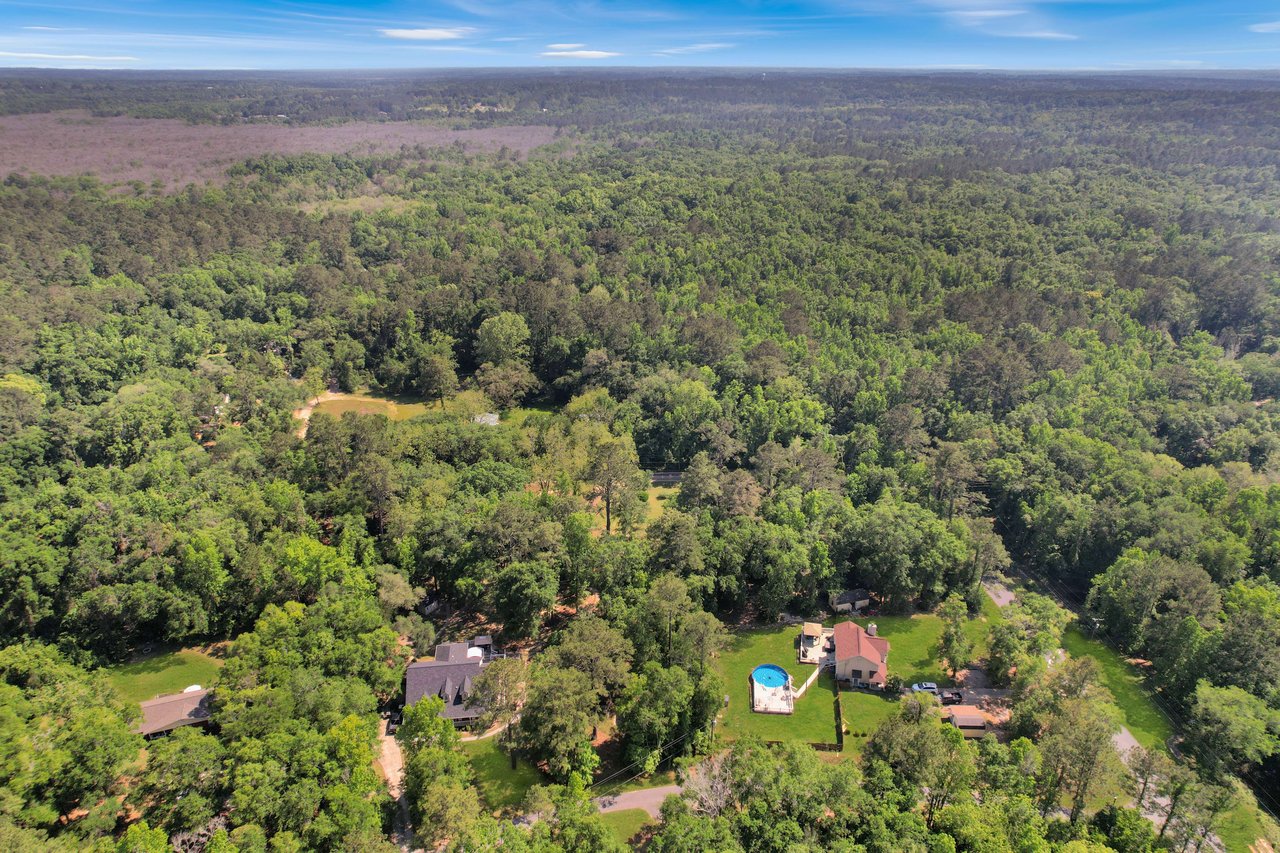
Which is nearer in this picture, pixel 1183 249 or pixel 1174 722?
pixel 1174 722

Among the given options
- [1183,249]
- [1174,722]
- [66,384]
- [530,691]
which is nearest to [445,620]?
[530,691]

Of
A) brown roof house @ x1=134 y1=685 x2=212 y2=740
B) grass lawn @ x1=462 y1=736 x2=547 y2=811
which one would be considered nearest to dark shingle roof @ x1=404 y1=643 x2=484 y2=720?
grass lawn @ x1=462 y1=736 x2=547 y2=811

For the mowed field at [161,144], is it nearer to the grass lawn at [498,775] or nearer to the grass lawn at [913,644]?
the grass lawn at [498,775]

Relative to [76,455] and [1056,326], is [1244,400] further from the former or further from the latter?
[76,455]

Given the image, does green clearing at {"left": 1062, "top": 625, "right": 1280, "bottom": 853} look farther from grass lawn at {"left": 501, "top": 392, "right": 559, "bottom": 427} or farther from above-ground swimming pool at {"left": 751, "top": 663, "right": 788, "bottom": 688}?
grass lawn at {"left": 501, "top": 392, "right": 559, "bottom": 427}

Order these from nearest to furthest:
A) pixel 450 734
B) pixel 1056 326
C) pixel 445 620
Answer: pixel 450 734
pixel 445 620
pixel 1056 326

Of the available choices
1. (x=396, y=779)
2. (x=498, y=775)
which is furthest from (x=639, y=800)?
(x=396, y=779)
